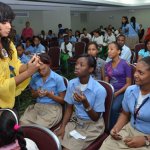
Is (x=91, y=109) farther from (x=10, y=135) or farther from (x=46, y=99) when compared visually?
(x=10, y=135)

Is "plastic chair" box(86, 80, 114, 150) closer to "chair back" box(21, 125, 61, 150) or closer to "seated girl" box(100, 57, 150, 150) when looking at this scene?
"seated girl" box(100, 57, 150, 150)

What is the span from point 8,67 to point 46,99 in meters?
0.74

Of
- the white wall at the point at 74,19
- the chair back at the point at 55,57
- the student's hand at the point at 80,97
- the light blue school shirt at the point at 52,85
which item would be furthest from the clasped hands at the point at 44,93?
the white wall at the point at 74,19

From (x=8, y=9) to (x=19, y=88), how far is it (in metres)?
0.62

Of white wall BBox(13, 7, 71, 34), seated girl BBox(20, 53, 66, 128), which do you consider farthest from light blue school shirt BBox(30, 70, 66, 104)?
white wall BBox(13, 7, 71, 34)

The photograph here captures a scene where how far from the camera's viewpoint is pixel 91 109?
2.03 meters

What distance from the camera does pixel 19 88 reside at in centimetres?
201

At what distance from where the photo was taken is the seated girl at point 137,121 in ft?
5.79

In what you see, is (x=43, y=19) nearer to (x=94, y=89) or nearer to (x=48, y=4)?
(x=48, y=4)

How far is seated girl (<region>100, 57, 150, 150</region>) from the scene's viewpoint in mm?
1765

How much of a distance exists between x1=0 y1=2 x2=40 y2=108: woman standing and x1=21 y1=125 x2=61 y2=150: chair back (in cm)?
29

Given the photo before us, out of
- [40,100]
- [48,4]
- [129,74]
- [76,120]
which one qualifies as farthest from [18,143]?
[48,4]

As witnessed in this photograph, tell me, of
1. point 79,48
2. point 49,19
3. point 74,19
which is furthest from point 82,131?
point 74,19

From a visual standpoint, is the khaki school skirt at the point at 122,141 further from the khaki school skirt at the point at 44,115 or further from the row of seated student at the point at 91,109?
the khaki school skirt at the point at 44,115
